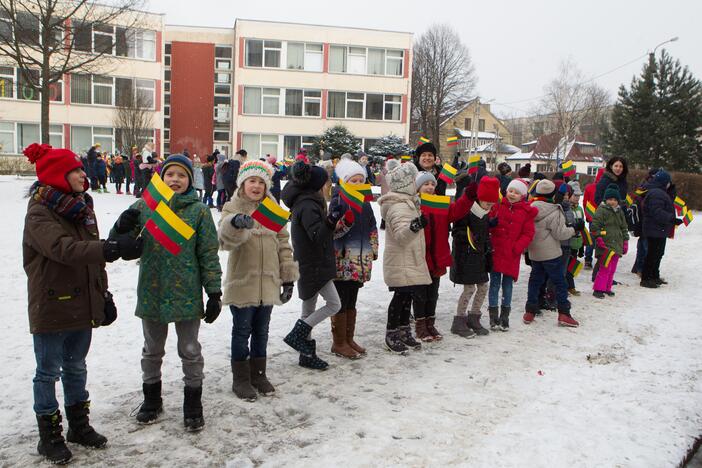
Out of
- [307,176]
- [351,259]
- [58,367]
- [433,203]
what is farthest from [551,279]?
[58,367]

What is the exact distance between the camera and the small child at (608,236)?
9094 millimetres

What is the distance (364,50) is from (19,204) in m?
29.9

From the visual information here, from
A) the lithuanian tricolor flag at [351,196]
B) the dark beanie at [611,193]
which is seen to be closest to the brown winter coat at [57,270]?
the lithuanian tricolor flag at [351,196]

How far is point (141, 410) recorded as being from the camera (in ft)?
13.9

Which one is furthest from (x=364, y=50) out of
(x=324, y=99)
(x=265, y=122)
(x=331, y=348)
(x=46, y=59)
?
(x=331, y=348)

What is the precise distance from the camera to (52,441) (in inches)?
143

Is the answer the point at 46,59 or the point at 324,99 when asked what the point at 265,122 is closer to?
the point at 324,99

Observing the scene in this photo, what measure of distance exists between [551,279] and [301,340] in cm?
370

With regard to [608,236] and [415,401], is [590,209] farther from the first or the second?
[415,401]

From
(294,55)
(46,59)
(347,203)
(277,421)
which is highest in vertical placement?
(294,55)

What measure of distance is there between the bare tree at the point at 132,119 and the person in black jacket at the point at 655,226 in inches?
1257

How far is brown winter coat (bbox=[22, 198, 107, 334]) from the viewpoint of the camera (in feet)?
11.4

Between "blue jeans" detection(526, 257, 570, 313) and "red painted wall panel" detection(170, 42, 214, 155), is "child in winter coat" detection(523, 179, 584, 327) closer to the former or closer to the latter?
"blue jeans" detection(526, 257, 570, 313)

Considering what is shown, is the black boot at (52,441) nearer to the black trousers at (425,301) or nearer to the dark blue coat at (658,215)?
the black trousers at (425,301)
